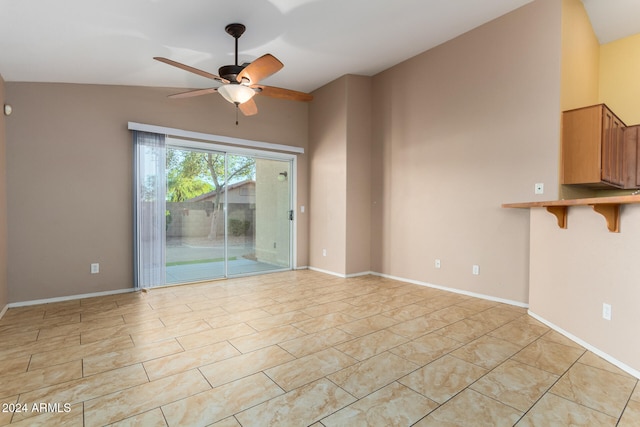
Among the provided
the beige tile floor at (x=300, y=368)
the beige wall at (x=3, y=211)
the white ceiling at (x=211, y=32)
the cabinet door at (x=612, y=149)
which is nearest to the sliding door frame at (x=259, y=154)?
the white ceiling at (x=211, y=32)

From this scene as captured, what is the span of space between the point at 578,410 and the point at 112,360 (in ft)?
10.0

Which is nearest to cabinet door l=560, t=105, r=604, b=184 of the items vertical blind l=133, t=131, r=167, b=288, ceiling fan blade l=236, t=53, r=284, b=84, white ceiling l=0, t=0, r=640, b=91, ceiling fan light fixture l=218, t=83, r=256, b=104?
white ceiling l=0, t=0, r=640, b=91

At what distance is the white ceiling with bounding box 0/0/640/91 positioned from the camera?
2668mm

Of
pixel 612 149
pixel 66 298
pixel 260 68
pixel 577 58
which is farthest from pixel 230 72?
pixel 612 149

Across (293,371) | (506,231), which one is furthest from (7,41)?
(506,231)

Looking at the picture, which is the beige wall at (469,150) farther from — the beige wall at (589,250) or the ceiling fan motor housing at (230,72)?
the ceiling fan motor housing at (230,72)

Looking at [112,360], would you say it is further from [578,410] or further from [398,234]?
[398,234]

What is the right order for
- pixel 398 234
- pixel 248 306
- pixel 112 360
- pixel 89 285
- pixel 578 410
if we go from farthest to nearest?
pixel 398 234, pixel 89 285, pixel 248 306, pixel 112 360, pixel 578 410

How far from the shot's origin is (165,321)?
10.4ft

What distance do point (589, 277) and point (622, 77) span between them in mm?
3561

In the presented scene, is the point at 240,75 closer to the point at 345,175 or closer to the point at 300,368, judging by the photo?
the point at 300,368

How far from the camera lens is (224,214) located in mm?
5055

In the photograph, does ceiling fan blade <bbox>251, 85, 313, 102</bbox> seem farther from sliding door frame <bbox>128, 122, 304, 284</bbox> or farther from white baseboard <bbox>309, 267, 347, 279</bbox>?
white baseboard <bbox>309, 267, 347, 279</bbox>

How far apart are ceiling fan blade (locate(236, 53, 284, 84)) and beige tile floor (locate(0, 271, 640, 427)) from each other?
7.76ft
